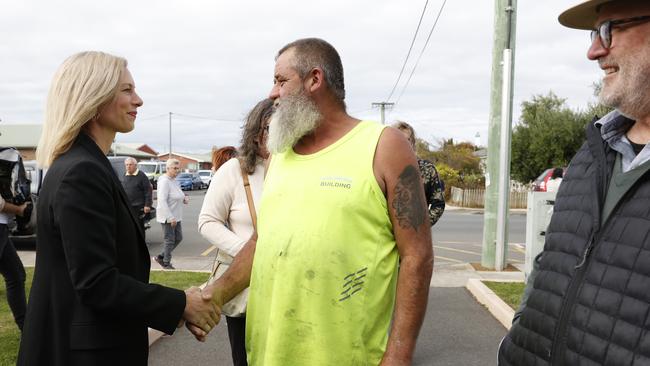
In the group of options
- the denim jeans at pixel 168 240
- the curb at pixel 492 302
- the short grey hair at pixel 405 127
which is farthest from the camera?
the denim jeans at pixel 168 240

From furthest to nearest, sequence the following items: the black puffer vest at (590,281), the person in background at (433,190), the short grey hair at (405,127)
→ the short grey hair at (405,127) → the person in background at (433,190) → the black puffer vest at (590,281)

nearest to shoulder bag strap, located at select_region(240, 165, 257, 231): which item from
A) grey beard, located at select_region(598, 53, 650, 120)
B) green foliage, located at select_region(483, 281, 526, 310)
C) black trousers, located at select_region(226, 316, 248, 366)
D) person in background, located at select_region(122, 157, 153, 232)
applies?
black trousers, located at select_region(226, 316, 248, 366)

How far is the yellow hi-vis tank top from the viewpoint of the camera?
Answer: 2016 millimetres

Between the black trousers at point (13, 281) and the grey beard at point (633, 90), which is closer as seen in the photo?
the grey beard at point (633, 90)

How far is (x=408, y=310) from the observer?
1997 mm

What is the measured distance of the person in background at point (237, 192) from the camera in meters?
3.28

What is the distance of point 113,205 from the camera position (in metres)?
2.08

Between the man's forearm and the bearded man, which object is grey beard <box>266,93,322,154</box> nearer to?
the bearded man

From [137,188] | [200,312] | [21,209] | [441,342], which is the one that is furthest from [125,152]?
[200,312]

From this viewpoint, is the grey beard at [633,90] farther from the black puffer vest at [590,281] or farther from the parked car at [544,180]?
the parked car at [544,180]

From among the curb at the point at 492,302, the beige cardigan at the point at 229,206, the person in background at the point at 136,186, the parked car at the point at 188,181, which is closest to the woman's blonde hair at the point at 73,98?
the beige cardigan at the point at 229,206

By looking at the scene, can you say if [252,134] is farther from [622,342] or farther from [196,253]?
[196,253]

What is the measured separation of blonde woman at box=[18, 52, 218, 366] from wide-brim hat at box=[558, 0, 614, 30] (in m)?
1.80

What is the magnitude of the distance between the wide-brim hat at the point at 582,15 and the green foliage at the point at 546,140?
31.6 metres
